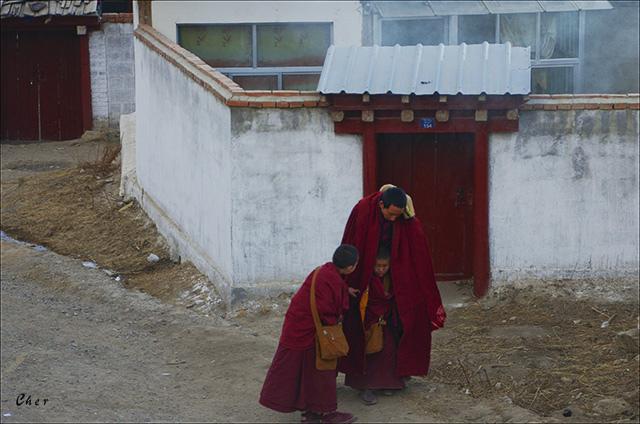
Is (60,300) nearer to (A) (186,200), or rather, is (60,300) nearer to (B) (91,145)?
(A) (186,200)

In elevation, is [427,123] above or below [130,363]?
above

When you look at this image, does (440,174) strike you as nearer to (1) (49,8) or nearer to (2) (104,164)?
(2) (104,164)

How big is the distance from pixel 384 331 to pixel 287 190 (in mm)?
2755

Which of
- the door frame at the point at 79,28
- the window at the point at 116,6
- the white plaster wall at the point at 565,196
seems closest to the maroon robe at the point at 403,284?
the white plaster wall at the point at 565,196

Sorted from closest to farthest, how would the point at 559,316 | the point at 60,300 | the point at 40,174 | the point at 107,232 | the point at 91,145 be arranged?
the point at 559,316
the point at 60,300
the point at 107,232
the point at 40,174
the point at 91,145

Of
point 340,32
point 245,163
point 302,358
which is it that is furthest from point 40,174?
point 302,358

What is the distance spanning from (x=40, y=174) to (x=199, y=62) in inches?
225

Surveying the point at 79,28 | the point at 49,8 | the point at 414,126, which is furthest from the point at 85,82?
the point at 414,126

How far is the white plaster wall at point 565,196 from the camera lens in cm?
1079

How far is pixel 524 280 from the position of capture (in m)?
11.0

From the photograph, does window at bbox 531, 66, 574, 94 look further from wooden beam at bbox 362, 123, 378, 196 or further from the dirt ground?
wooden beam at bbox 362, 123, 378, 196

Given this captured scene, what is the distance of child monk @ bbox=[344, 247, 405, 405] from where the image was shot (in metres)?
8.45

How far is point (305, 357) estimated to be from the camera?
7969mm

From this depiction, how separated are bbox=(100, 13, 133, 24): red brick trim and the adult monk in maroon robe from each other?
12.1m
